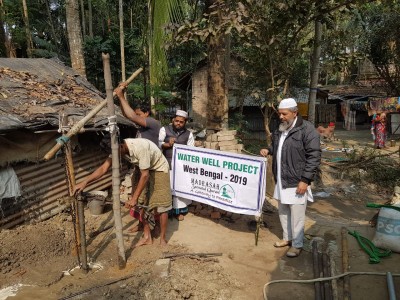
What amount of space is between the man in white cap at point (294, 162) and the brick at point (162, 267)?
1.59 metres

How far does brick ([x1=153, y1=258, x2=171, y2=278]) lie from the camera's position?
145 inches

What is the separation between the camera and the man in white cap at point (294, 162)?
13.1 ft

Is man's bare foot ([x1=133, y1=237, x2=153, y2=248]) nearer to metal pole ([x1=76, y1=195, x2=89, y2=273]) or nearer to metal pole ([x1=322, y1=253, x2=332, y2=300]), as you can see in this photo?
metal pole ([x1=76, y1=195, x2=89, y2=273])

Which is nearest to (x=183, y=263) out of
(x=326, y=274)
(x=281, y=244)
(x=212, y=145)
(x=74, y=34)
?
(x=281, y=244)

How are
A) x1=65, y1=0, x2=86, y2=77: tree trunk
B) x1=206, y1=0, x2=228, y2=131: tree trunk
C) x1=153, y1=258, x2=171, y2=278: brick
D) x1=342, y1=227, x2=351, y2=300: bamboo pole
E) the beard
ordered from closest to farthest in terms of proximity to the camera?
x1=342, y1=227, x2=351, y2=300: bamboo pole
x1=153, y1=258, x2=171, y2=278: brick
the beard
x1=206, y1=0, x2=228, y2=131: tree trunk
x1=65, y1=0, x2=86, y2=77: tree trunk

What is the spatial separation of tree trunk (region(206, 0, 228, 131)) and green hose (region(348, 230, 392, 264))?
3.54 meters

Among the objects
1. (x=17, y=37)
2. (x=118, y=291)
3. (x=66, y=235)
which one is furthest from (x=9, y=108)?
(x=17, y=37)

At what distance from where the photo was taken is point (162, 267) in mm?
3797

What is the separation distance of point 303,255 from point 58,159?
14.3 feet

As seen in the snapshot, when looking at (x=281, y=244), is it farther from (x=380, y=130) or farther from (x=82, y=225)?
(x=380, y=130)

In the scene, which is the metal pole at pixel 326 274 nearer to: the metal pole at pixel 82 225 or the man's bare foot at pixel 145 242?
the man's bare foot at pixel 145 242

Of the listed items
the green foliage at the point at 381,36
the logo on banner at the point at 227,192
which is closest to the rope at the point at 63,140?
the logo on banner at the point at 227,192

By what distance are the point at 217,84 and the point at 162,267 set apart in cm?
423

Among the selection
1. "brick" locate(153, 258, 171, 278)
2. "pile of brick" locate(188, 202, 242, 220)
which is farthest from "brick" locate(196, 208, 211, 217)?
"brick" locate(153, 258, 171, 278)
